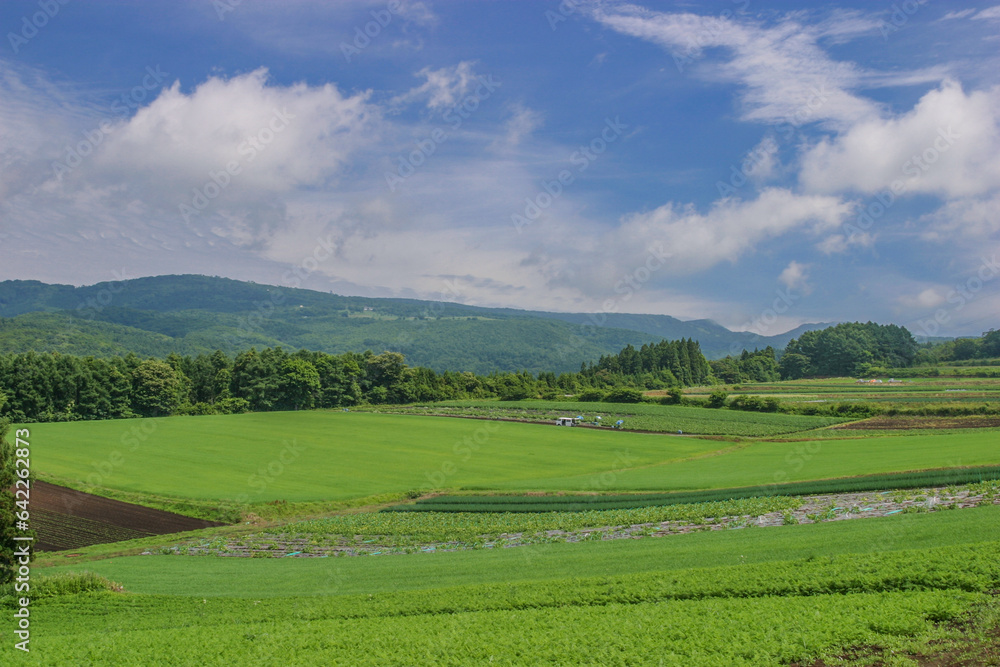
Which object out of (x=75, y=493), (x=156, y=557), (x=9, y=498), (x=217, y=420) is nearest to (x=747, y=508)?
(x=156, y=557)

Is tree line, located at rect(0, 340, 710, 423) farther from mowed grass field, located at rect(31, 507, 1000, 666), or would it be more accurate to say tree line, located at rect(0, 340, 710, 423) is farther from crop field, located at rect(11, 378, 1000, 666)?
mowed grass field, located at rect(31, 507, 1000, 666)

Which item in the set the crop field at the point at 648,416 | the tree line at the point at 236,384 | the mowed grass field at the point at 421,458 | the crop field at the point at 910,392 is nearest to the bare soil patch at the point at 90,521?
the mowed grass field at the point at 421,458

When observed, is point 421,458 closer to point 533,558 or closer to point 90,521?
point 90,521

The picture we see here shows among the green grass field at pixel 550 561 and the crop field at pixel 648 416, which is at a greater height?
the green grass field at pixel 550 561

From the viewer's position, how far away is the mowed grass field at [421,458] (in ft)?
133

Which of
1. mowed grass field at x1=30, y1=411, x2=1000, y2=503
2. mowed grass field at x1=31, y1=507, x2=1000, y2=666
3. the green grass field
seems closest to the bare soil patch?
mowed grass field at x1=30, y1=411, x2=1000, y2=503

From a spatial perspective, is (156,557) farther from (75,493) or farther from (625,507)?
(625,507)

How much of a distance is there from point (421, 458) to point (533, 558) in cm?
3609

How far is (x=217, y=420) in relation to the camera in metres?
77.7

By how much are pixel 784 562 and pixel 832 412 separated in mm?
72615

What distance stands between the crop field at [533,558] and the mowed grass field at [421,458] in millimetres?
489

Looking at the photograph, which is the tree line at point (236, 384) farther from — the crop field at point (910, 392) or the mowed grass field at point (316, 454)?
the crop field at point (910, 392)

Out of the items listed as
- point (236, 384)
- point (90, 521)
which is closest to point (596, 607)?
point (90, 521)

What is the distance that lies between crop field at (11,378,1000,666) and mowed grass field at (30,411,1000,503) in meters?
0.49
